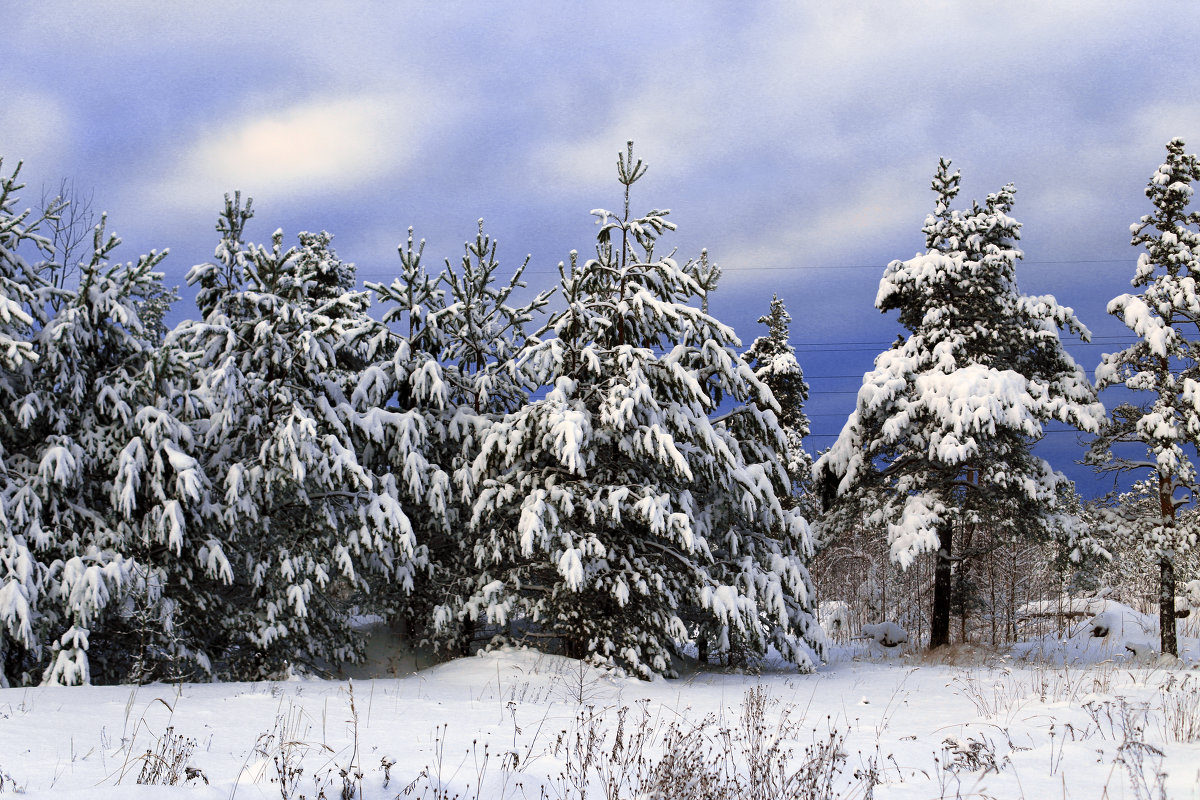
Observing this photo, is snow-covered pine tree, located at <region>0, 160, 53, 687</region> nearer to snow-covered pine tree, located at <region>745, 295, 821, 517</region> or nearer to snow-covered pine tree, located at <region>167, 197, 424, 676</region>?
snow-covered pine tree, located at <region>167, 197, 424, 676</region>

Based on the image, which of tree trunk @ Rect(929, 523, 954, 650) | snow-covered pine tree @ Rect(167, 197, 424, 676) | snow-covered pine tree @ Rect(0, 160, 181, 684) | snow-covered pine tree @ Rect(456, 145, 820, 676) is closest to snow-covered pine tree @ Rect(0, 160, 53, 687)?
snow-covered pine tree @ Rect(0, 160, 181, 684)

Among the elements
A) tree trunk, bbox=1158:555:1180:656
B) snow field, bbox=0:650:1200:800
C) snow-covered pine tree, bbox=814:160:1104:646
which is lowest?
snow field, bbox=0:650:1200:800

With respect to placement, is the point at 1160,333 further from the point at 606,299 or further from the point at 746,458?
the point at 606,299

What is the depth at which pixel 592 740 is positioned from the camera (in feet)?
19.7

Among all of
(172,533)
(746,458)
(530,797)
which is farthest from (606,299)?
(530,797)

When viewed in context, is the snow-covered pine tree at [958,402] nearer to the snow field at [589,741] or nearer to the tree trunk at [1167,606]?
the tree trunk at [1167,606]

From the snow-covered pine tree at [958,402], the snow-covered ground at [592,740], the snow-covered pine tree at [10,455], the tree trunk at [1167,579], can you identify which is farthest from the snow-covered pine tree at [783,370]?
the snow-covered pine tree at [10,455]

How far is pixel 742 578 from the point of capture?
14.2 meters

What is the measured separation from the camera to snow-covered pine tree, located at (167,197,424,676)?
1298 centimetres

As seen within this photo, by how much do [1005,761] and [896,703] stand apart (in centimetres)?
458

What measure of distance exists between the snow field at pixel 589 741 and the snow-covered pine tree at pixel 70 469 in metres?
1.34

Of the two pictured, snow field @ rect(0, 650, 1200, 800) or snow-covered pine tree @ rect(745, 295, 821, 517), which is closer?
snow field @ rect(0, 650, 1200, 800)

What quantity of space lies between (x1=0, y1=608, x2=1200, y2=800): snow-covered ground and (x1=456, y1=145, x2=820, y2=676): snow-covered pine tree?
1325 mm

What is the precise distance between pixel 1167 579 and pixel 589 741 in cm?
1687
